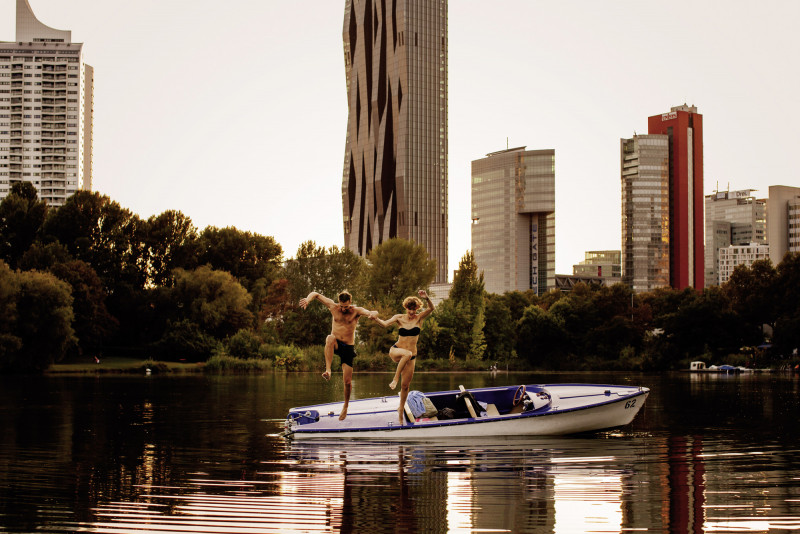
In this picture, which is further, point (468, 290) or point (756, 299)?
point (468, 290)

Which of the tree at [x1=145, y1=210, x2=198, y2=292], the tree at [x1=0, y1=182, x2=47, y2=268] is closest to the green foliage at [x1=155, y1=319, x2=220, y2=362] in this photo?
the tree at [x1=145, y1=210, x2=198, y2=292]

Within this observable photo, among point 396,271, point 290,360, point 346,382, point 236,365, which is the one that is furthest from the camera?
point 396,271

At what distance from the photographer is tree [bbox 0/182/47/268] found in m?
100

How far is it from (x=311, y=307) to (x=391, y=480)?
84189 mm

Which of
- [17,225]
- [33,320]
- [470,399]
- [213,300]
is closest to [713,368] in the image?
[213,300]

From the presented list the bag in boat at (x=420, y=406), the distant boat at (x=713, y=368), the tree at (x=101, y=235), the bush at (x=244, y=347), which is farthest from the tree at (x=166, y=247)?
the bag in boat at (x=420, y=406)

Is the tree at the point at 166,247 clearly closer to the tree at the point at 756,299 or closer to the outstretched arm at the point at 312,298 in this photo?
the tree at the point at 756,299

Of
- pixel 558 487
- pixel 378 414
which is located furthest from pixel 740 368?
pixel 558 487

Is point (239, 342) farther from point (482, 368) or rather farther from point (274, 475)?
point (274, 475)

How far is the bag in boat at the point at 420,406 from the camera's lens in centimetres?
2473

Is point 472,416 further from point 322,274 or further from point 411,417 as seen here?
point 322,274

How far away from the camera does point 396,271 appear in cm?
11675

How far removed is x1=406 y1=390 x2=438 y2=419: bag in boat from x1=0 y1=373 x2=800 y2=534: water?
1506 millimetres

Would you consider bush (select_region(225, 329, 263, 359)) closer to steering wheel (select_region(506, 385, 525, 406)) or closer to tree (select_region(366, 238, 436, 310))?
tree (select_region(366, 238, 436, 310))
